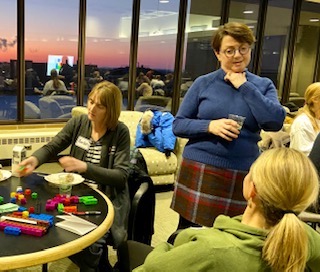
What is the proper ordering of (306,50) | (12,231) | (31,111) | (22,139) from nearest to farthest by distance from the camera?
(12,231) → (22,139) → (31,111) → (306,50)

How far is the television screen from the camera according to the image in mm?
5301

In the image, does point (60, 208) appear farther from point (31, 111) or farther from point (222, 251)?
point (31, 111)

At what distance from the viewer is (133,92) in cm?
577

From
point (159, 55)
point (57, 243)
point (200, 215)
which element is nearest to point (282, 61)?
point (159, 55)

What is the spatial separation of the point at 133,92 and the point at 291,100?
343cm

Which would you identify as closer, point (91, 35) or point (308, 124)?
point (308, 124)

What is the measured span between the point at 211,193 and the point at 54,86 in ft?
13.8

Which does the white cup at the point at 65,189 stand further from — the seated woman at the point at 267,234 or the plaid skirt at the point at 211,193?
the seated woman at the point at 267,234

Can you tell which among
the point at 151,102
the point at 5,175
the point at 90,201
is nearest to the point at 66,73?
the point at 151,102

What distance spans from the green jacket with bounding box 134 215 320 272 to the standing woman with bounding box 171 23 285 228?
667mm

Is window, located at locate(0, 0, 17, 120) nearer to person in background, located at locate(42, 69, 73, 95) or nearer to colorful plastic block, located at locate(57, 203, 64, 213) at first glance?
person in background, located at locate(42, 69, 73, 95)

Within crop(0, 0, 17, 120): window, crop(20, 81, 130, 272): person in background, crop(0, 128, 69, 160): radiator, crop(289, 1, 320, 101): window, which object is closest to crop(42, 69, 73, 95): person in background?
crop(0, 0, 17, 120): window

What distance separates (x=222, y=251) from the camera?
3.07 feet

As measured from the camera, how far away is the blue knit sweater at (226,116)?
1643 millimetres
